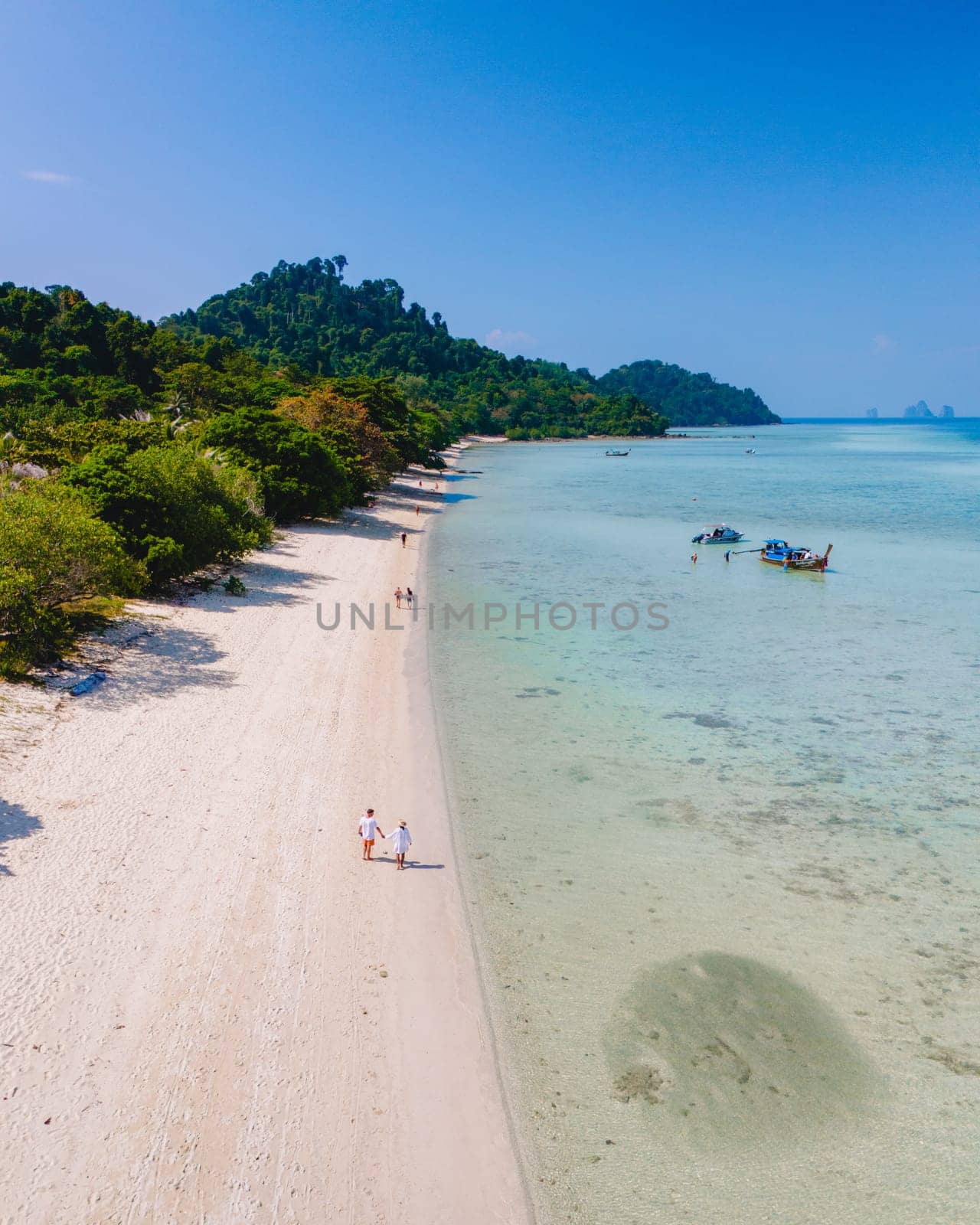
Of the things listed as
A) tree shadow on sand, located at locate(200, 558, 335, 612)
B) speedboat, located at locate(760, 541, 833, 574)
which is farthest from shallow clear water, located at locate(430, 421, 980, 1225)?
speedboat, located at locate(760, 541, 833, 574)

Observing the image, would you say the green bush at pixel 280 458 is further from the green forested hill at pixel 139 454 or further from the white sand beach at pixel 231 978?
the white sand beach at pixel 231 978

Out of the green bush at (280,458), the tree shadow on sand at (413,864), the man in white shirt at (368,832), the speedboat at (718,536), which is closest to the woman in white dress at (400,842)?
the tree shadow on sand at (413,864)

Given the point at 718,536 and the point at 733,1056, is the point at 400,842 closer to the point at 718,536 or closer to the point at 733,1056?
the point at 733,1056

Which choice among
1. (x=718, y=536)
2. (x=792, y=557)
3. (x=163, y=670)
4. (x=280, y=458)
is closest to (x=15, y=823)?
(x=163, y=670)

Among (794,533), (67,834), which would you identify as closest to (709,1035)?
(67,834)

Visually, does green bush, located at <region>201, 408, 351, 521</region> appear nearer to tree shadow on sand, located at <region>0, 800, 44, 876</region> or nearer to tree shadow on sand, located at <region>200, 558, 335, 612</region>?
tree shadow on sand, located at <region>200, 558, 335, 612</region>

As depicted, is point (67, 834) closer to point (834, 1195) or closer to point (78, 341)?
point (834, 1195)
